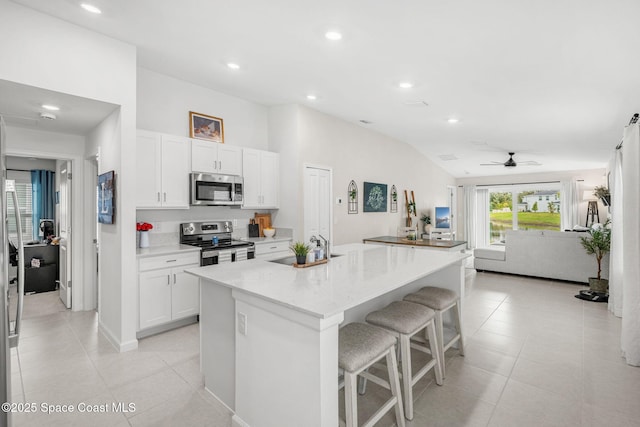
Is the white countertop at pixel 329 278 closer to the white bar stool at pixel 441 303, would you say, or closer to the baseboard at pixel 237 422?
the white bar stool at pixel 441 303

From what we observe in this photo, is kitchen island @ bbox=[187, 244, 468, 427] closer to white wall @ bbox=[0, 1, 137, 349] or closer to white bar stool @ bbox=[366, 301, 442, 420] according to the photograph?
white bar stool @ bbox=[366, 301, 442, 420]

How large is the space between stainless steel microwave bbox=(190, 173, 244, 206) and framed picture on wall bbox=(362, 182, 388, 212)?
2.70 m

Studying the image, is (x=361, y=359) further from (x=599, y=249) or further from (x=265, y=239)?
(x=599, y=249)

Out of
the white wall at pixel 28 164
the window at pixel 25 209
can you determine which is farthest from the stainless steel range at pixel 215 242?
the window at pixel 25 209

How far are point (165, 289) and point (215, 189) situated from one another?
134 centimetres

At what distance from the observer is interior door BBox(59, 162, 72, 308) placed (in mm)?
4145

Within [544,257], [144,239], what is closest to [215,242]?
[144,239]

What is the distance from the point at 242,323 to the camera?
1.83 m

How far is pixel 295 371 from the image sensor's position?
155 cm

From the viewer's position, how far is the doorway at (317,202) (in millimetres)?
4902

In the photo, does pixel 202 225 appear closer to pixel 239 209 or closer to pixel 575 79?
A: pixel 239 209

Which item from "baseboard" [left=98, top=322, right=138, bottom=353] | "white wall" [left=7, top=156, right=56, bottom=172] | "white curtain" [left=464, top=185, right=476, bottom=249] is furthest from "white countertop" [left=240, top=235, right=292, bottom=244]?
"white curtain" [left=464, top=185, right=476, bottom=249]

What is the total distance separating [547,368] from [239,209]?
13.1 ft

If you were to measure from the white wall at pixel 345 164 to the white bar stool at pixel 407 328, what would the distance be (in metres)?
2.63
